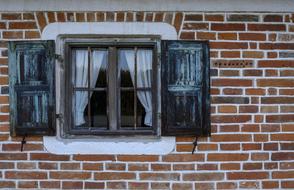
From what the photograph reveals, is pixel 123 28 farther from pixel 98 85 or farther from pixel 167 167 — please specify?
pixel 167 167

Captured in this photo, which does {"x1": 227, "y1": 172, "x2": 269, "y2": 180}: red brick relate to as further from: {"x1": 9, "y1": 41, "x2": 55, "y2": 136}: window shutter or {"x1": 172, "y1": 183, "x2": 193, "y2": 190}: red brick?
{"x1": 9, "y1": 41, "x2": 55, "y2": 136}: window shutter

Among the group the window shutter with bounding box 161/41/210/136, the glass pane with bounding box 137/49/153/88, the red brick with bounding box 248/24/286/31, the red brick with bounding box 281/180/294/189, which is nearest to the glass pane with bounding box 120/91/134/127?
the glass pane with bounding box 137/49/153/88

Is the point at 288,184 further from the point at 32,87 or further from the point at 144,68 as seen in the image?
the point at 32,87

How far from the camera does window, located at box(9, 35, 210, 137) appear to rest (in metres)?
4.62

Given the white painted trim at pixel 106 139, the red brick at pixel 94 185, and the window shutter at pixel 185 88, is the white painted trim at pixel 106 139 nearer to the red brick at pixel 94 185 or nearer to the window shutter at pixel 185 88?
the window shutter at pixel 185 88

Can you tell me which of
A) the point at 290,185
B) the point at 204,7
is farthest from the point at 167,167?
the point at 204,7

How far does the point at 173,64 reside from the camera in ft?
15.2

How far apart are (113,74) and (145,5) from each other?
2.50 feet

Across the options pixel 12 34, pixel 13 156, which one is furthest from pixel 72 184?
pixel 12 34

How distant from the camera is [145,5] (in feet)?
15.1

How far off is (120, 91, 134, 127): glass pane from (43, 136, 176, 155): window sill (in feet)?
0.75

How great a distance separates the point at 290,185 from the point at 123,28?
2321 mm

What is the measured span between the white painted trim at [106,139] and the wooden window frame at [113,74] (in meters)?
0.06

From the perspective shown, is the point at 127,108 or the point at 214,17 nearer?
the point at 214,17
